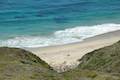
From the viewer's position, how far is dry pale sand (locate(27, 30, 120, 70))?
2019cm

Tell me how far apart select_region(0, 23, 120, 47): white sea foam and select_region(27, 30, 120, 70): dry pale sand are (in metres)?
1.07

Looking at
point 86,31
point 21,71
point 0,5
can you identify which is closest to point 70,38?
point 86,31

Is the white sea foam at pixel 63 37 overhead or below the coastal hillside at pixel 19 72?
overhead

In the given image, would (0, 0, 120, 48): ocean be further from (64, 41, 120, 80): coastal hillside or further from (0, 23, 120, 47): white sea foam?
(64, 41, 120, 80): coastal hillside

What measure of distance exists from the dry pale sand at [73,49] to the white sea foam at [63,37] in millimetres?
1070

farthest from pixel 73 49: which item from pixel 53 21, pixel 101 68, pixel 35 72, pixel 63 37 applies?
pixel 35 72

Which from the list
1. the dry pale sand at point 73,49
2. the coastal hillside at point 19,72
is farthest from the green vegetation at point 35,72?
the dry pale sand at point 73,49

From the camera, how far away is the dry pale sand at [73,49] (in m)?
20.2

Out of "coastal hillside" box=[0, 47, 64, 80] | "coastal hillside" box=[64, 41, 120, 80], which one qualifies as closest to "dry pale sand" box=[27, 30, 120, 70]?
"coastal hillside" box=[64, 41, 120, 80]

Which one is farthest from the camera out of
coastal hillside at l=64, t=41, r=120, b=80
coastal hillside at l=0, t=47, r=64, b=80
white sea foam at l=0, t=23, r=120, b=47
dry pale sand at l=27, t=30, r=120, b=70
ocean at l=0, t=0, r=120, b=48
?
ocean at l=0, t=0, r=120, b=48

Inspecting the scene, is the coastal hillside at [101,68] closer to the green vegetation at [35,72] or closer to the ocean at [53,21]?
the green vegetation at [35,72]

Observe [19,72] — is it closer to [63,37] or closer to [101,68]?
[101,68]

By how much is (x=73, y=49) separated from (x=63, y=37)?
3912 mm

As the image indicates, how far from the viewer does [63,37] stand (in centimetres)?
2619
